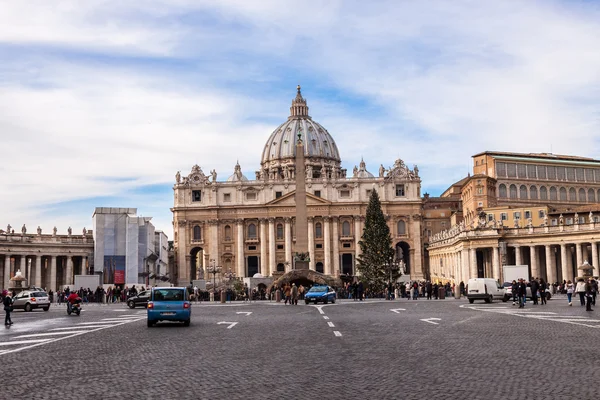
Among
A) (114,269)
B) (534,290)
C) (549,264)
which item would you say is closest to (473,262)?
(549,264)

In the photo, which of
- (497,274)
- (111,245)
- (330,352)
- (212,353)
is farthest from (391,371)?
(111,245)

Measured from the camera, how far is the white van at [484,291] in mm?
43469

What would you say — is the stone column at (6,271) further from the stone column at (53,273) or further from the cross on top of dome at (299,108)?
the cross on top of dome at (299,108)

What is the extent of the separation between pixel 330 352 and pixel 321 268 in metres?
98.6

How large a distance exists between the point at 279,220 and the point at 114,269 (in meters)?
32.5

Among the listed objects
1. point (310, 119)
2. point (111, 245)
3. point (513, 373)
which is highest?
point (310, 119)

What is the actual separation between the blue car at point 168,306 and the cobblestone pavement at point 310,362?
4.71 ft

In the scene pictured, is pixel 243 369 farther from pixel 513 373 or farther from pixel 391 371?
pixel 513 373

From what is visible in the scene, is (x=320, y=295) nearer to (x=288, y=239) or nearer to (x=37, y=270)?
(x=37, y=270)

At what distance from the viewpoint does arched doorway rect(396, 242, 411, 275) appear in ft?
373

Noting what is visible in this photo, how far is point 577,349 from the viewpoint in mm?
15570

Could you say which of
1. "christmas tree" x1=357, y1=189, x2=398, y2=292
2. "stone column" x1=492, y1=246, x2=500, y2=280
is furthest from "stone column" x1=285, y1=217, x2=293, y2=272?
"stone column" x1=492, y1=246, x2=500, y2=280

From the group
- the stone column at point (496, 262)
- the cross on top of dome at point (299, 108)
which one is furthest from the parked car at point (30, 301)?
the cross on top of dome at point (299, 108)

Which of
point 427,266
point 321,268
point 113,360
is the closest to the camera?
point 113,360
